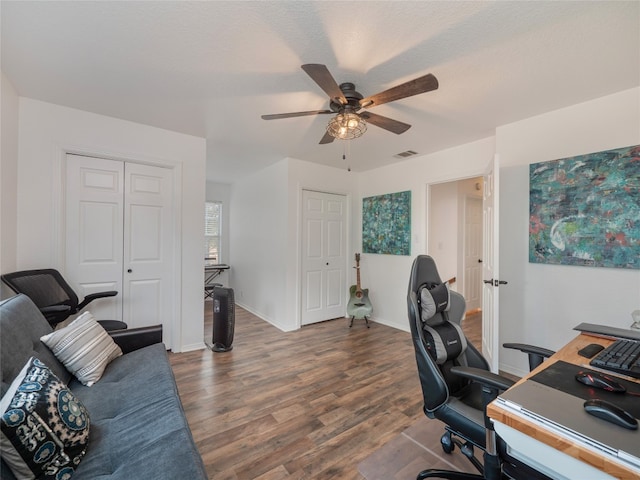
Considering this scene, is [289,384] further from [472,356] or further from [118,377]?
[472,356]

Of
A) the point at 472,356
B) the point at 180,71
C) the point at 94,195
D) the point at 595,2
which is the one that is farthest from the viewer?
the point at 94,195

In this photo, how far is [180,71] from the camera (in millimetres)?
1856

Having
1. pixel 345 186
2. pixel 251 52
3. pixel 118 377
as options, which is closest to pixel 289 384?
pixel 118 377

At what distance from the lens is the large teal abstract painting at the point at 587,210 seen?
1.97m

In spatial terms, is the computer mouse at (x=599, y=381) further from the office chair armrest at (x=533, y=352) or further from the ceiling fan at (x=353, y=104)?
the ceiling fan at (x=353, y=104)

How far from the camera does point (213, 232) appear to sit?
5.77 meters

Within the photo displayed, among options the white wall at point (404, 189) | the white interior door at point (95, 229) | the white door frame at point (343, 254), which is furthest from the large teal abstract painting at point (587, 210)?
the white interior door at point (95, 229)

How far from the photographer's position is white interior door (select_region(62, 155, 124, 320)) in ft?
8.28

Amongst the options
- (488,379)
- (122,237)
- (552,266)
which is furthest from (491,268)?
(122,237)

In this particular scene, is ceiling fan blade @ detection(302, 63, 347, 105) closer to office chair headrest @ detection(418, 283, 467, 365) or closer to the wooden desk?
office chair headrest @ detection(418, 283, 467, 365)

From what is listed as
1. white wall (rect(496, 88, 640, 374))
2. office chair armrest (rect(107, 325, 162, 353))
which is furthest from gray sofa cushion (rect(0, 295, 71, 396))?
white wall (rect(496, 88, 640, 374))

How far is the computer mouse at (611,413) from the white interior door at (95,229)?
3.45 meters

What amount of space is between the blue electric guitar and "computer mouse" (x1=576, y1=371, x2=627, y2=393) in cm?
316

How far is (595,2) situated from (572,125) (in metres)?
1.26
